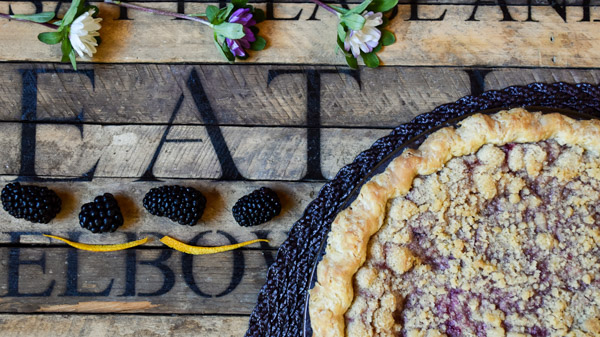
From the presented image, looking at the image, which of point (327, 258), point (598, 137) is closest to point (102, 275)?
point (327, 258)

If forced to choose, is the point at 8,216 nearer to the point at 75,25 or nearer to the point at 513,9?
the point at 75,25

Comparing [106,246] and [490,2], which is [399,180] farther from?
[106,246]

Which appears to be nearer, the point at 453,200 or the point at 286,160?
the point at 453,200

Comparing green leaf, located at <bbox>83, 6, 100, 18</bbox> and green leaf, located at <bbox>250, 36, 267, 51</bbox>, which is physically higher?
green leaf, located at <bbox>83, 6, 100, 18</bbox>

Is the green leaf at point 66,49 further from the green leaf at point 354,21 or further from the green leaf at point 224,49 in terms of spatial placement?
the green leaf at point 354,21

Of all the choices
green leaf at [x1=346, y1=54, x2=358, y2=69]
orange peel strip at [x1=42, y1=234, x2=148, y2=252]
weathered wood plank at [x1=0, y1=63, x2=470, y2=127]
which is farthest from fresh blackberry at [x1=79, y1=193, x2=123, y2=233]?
green leaf at [x1=346, y1=54, x2=358, y2=69]

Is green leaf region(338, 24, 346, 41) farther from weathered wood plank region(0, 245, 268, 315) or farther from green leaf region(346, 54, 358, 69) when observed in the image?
weathered wood plank region(0, 245, 268, 315)

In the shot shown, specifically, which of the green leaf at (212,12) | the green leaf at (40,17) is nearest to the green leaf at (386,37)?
the green leaf at (212,12)

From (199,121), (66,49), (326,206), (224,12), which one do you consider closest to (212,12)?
(224,12)
